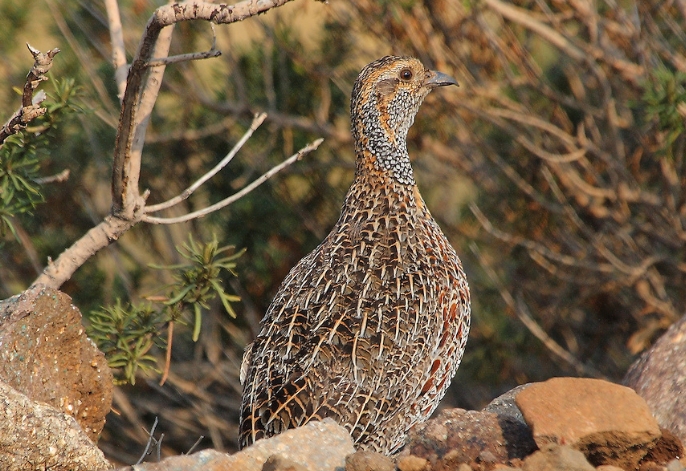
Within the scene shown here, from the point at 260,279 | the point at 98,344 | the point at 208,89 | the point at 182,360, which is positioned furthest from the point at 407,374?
the point at 208,89

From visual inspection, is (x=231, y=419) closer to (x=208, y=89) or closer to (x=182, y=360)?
(x=182, y=360)

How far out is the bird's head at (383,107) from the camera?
6582mm

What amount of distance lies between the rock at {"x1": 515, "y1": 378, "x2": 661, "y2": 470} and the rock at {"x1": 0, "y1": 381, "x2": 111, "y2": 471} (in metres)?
1.80

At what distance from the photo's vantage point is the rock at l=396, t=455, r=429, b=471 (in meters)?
3.80

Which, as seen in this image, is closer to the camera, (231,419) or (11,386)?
(11,386)

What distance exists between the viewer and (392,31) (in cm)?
886

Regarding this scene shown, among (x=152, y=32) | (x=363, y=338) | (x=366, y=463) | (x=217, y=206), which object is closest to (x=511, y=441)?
(x=366, y=463)

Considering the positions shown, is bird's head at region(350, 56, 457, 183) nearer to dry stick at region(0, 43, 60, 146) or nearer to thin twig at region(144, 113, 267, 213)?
thin twig at region(144, 113, 267, 213)

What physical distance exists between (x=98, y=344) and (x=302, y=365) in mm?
1110

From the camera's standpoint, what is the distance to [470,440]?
13.4 feet

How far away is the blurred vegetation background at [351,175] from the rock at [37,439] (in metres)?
4.93

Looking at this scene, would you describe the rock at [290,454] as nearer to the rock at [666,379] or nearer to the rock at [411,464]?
the rock at [411,464]

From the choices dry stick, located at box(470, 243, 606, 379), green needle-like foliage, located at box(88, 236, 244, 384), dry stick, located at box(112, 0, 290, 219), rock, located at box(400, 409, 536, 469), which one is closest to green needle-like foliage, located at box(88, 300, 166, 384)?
green needle-like foliage, located at box(88, 236, 244, 384)

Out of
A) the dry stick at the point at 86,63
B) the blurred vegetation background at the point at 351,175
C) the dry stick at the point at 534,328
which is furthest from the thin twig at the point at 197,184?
the dry stick at the point at 534,328
